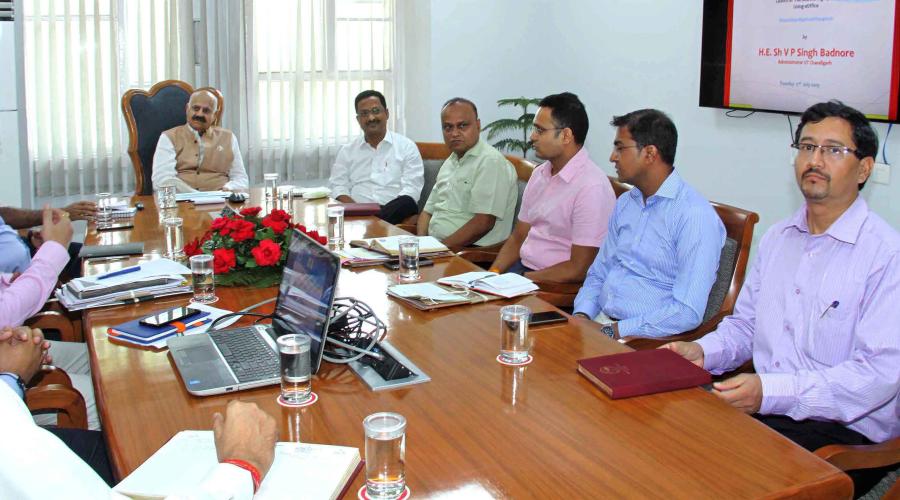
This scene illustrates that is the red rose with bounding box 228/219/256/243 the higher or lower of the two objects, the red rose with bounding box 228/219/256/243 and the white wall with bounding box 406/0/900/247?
the lower

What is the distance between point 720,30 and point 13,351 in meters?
3.64

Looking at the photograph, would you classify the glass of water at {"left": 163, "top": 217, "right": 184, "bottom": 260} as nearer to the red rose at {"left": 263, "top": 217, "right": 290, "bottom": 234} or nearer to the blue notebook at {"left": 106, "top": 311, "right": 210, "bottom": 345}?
the red rose at {"left": 263, "top": 217, "right": 290, "bottom": 234}

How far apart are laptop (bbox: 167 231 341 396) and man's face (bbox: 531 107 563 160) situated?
1.57 metres

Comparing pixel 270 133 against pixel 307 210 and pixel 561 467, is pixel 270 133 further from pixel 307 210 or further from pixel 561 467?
pixel 561 467

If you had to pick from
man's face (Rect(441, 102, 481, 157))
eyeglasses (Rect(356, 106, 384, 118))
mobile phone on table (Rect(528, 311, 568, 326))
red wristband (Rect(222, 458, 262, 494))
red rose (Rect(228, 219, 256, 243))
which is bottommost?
Answer: red wristband (Rect(222, 458, 262, 494))

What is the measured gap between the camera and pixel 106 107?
548cm

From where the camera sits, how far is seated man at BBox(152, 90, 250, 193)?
187 inches

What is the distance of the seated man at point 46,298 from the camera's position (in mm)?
2375

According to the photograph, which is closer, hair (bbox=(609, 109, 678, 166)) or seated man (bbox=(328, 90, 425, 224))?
hair (bbox=(609, 109, 678, 166))

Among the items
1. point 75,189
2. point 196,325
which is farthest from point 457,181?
point 75,189

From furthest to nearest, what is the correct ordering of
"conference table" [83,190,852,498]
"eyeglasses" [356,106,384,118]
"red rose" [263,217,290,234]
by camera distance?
"eyeglasses" [356,106,384,118]
"red rose" [263,217,290,234]
"conference table" [83,190,852,498]

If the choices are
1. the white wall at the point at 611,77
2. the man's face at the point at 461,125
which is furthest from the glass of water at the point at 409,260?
the white wall at the point at 611,77

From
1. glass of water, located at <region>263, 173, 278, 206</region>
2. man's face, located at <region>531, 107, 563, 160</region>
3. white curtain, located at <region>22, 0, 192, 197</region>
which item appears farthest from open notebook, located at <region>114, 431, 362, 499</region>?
white curtain, located at <region>22, 0, 192, 197</region>

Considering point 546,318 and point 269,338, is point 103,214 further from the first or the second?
point 546,318
